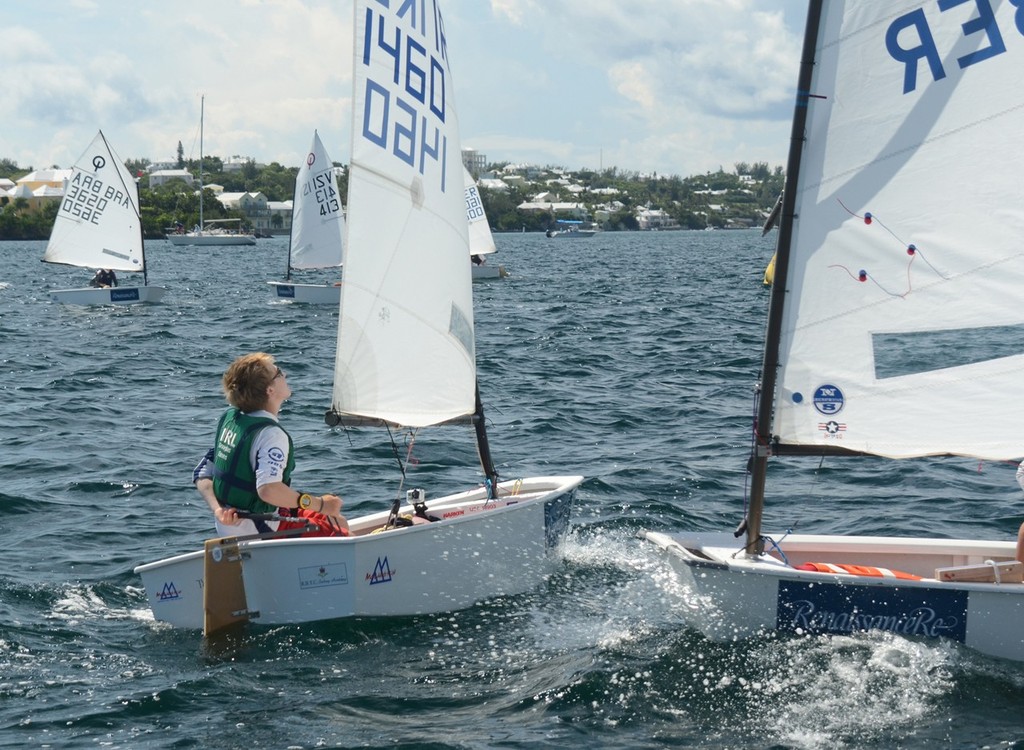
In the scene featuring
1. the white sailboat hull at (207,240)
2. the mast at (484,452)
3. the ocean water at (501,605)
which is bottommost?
the ocean water at (501,605)

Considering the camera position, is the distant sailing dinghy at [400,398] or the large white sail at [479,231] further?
the large white sail at [479,231]

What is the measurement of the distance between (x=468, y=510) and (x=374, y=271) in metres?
1.66

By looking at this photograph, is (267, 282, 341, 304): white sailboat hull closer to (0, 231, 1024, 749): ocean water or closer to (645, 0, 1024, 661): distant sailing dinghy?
(0, 231, 1024, 749): ocean water

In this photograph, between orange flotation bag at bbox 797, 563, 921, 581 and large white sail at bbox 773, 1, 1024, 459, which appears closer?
large white sail at bbox 773, 1, 1024, 459

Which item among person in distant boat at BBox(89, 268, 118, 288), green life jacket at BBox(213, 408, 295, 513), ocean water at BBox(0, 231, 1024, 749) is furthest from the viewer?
person in distant boat at BBox(89, 268, 118, 288)

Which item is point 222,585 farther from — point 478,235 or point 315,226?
point 478,235

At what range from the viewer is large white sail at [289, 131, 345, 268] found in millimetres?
30469

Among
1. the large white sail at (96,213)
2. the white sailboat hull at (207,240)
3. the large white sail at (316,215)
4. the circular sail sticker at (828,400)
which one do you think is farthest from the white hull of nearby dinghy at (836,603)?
the white sailboat hull at (207,240)

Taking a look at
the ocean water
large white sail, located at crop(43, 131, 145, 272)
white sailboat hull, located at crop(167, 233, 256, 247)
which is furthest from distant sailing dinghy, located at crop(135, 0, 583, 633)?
white sailboat hull, located at crop(167, 233, 256, 247)

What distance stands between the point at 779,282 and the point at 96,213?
24.8m

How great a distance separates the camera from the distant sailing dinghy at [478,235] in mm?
32431

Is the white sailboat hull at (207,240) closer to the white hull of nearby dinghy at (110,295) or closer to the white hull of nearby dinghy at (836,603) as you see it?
the white hull of nearby dinghy at (110,295)

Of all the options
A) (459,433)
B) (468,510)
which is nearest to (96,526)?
(468,510)

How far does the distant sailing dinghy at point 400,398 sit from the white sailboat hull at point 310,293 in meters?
21.9
